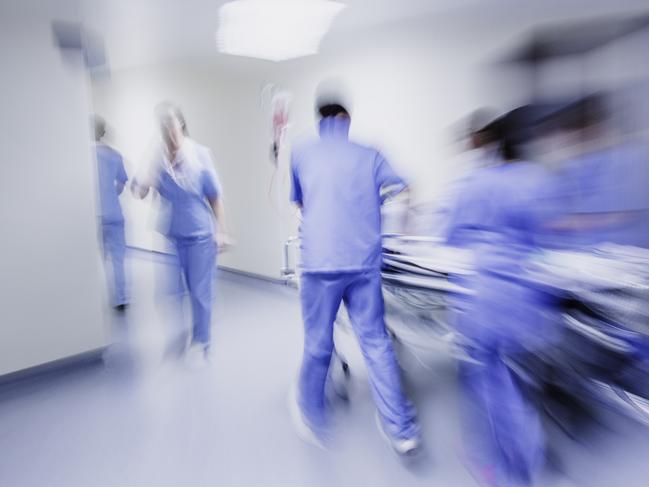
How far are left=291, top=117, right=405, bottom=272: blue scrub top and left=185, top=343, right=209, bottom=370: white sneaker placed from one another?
1050mm

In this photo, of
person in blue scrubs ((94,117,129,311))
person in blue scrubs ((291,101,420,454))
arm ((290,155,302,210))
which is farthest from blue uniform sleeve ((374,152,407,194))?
person in blue scrubs ((94,117,129,311))

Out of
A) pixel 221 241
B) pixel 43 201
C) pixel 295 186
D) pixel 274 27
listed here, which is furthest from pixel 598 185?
pixel 43 201

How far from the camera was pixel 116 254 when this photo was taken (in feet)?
10.6

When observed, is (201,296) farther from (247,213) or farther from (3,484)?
(247,213)

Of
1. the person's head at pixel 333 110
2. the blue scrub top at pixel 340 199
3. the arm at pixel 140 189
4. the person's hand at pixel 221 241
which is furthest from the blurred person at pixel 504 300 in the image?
the arm at pixel 140 189

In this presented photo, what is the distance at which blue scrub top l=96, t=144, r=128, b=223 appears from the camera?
119 inches

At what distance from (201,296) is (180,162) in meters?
0.66

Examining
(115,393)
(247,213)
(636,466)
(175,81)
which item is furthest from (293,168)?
(175,81)

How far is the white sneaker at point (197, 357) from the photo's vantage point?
2381 mm

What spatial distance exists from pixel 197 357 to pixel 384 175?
4.77 feet

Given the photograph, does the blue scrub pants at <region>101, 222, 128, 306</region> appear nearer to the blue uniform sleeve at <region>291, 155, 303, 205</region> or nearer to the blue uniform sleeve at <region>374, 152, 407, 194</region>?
the blue uniform sleeve at <region>291, 155, 303, 205</region>

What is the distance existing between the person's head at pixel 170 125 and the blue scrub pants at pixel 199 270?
0.47 m

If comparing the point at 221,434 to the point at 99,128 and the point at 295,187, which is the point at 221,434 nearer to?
the point at 295,187

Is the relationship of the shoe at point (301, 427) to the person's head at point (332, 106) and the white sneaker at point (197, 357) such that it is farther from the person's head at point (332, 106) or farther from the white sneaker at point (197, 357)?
the person's head at point (332, 106)
